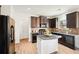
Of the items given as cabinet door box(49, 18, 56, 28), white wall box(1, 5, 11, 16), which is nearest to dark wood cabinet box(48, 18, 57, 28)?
cabinet door box(49, 18, 56, 28)

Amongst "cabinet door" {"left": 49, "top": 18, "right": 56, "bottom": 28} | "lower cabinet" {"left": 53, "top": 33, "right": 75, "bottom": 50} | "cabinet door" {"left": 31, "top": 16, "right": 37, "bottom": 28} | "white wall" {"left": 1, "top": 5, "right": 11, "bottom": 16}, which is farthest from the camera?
"cabinet door" {"left": 49, "top": 18, "right": 56, "bottom": 28}

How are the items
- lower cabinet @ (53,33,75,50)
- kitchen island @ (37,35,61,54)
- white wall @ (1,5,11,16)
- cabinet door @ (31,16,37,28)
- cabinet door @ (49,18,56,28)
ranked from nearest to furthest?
kitchen island @ (37,35,61,54) < white wall @ (1,5,11,16) < lower cabinet @ (53,33,75,50) < cabinet door @ (31,16,37,28) < cabinet door @ (49,18,56,28)

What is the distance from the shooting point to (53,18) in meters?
9.27

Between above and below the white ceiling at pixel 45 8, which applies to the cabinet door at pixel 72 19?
below

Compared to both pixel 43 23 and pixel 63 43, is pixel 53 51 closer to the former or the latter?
pixel 63 43

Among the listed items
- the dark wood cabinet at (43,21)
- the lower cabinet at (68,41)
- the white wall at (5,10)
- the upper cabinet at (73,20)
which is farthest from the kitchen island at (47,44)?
the dark wood cabinet at (43,21)

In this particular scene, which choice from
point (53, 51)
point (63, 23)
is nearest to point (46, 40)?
point (53, 51)

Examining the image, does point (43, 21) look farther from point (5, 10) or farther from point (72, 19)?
point (5, 10)

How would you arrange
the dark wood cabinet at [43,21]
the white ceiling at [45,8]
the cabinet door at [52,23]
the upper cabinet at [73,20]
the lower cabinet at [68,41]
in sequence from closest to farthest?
the white ceiling at [45,8] < the lower cabinet at [68,41] < the upper cabinet at [73,20] < the dark wood cabinet at [43,21] < the cabinet door at [52,23]

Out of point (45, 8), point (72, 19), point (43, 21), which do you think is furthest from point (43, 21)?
point (72, 19)

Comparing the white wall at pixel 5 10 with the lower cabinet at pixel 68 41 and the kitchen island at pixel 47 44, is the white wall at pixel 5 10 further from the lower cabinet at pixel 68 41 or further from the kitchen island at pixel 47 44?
the lower cabinet at pixel 68 41

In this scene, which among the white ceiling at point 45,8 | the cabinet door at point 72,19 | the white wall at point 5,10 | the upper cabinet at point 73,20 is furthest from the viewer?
the cabinet door at point 72,19

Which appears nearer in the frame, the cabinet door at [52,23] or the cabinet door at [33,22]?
the cabinet door at [33,22]

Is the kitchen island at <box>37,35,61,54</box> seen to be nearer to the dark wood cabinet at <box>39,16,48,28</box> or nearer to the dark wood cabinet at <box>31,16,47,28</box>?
the dark wood cabinet at <box>31,16,47,28</box>
